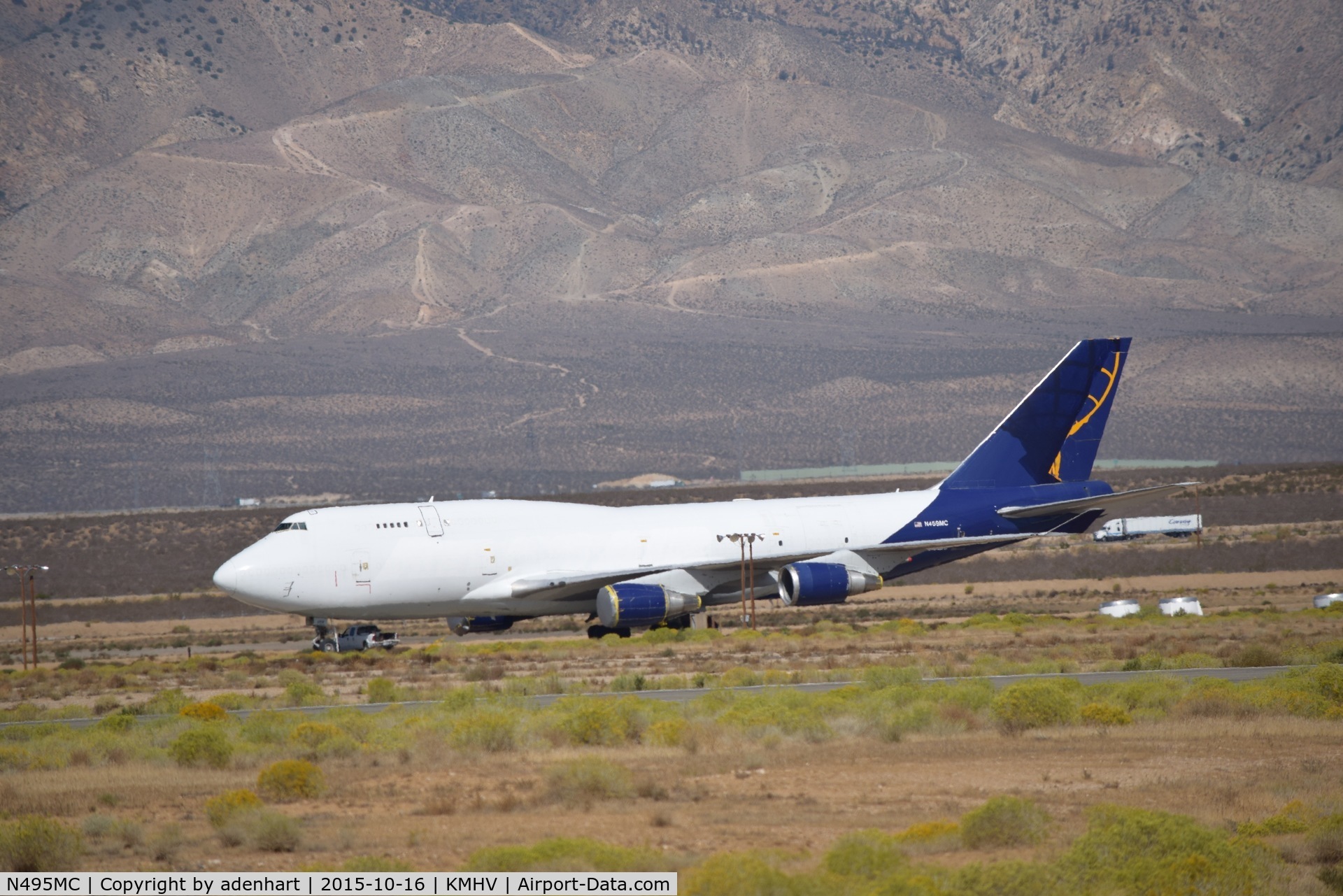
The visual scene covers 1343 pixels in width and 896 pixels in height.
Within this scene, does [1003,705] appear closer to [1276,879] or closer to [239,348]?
[1276,879]

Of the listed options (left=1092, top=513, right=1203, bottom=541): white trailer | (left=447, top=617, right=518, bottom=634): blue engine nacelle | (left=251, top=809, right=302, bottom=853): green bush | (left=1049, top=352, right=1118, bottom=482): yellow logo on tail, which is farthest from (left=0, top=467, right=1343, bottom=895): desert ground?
(left=1092, top=513, right=1203, bottom=541): white trailer

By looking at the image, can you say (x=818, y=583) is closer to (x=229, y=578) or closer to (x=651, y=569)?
(x=651, y=569)

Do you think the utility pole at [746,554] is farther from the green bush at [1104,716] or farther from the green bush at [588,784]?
the green bush at [588,784]

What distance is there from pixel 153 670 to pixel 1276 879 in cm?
3006

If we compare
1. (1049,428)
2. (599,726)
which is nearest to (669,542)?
(1049,428)

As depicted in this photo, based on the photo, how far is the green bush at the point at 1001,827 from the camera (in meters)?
13.9

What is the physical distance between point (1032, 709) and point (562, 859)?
411 inches

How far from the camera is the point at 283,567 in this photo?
35.5m

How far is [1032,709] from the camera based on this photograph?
69.6 feet

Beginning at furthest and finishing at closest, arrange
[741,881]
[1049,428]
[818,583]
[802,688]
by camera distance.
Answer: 1. [1049,428]
2. [818,583]
3. [802,688]
4. [741,881]

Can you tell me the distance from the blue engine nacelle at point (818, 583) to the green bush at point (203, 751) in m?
19.7

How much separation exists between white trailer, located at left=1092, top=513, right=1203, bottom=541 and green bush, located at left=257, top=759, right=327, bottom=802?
6614cm

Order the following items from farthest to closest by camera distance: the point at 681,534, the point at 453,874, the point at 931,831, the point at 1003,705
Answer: the point at 681,534 → the point at 1003,705 → the point at 931,831 → the point at 453,874

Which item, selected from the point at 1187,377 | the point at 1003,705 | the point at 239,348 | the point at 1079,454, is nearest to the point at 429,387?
the point at 239,348
